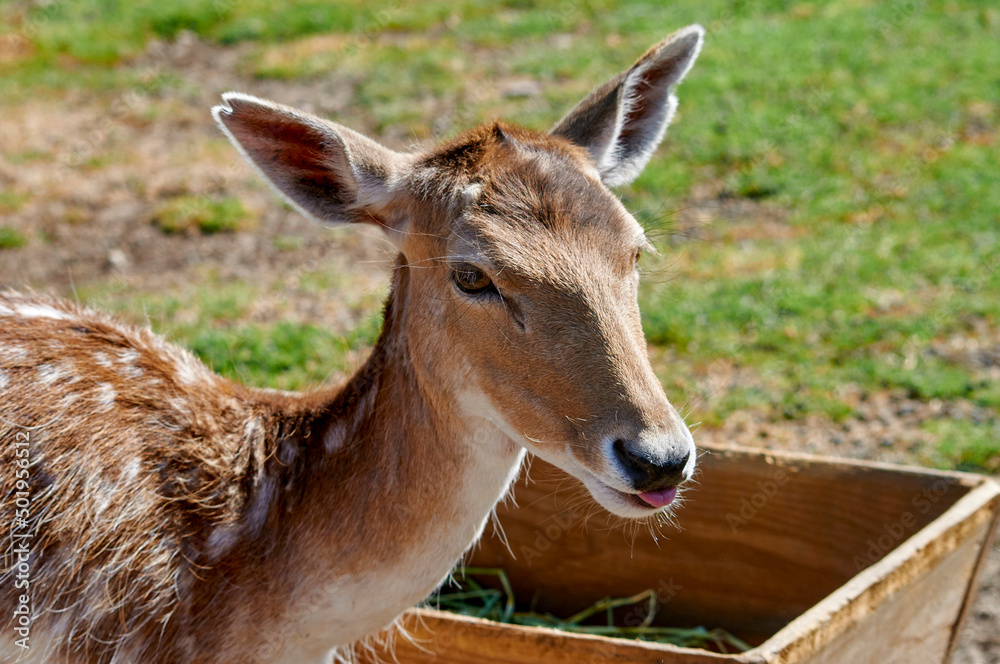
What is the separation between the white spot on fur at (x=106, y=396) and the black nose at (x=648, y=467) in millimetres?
1624

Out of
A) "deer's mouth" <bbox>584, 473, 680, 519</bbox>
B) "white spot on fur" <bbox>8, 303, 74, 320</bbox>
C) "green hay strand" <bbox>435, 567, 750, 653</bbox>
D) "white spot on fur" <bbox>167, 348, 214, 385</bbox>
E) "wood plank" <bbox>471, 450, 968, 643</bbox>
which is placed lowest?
"green hay strand" <bbox>435, 567, 750, 653</bbox>

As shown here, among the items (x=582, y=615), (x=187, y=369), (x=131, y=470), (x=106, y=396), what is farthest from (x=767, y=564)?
(x=106, y=396)

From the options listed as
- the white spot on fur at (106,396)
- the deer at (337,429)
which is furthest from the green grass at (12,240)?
the white spot on fur at (106,396)

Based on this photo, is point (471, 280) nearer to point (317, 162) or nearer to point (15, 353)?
point (317, 162)

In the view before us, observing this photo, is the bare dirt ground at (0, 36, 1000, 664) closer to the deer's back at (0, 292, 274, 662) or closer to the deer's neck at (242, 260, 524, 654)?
the deer's neck at (242, 260, 524, 654)

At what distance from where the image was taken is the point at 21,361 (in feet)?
10.3

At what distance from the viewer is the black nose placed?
2.53m

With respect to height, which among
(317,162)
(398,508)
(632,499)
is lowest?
(398,508)

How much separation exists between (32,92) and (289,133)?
10.2 metres

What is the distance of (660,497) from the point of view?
103 inches

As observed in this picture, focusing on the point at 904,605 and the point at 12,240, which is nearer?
the point at 904,605

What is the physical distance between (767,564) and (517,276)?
2130mm

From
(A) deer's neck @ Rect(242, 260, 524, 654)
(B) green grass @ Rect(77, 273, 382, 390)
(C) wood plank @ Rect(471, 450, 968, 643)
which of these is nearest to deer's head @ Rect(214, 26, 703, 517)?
(A) deer's neck @ Rect(242, 260, 524, 654)

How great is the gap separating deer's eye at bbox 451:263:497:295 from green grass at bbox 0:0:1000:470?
2.91 feet
